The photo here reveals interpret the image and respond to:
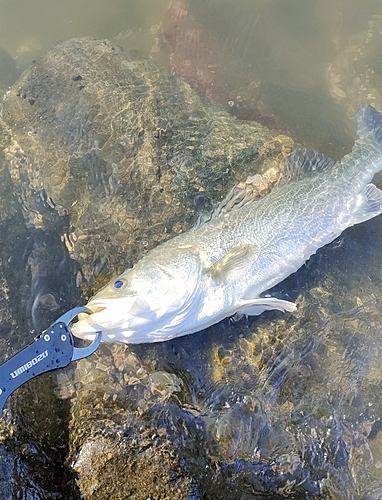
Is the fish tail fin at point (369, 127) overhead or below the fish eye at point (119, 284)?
overhead

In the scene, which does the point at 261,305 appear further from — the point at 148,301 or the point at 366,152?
the point at 366,152

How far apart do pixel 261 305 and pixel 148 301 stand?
127 centimetres

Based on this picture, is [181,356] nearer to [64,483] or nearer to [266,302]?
[266,302]

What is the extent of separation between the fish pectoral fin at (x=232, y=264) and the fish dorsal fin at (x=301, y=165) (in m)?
1.17

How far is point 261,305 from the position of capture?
401 cm

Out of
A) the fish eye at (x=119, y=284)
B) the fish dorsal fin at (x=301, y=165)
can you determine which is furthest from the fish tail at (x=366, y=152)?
the fish eye at (x=119, y=284)

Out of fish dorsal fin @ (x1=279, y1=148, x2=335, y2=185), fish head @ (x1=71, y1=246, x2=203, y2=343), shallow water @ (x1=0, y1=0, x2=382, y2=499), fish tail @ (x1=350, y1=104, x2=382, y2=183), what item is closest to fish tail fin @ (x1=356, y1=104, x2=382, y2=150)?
fish tail @ (x1=350, y1=104, x2=382, y2=183)

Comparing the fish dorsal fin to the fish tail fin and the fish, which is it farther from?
the fish tail fin

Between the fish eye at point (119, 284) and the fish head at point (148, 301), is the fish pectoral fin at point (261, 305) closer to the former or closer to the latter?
the fish head at point (148, 301)

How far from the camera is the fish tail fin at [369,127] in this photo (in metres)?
4.63

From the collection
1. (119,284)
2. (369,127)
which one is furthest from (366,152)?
(119,284)

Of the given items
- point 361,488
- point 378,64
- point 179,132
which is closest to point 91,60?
point 179,132

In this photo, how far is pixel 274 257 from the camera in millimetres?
3963

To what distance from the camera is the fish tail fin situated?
463 cm
